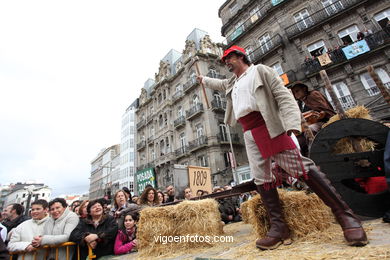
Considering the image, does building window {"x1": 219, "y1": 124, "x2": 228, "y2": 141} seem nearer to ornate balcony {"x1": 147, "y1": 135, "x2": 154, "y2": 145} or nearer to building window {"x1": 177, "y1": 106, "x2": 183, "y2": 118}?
building window {"x1": 177, "y1": 106, "x2": 183, "y2": 118}

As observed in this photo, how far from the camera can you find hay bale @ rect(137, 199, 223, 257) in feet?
9.82

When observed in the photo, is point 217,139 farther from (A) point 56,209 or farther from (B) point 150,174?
(A) point 56,209

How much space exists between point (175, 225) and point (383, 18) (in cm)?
1950

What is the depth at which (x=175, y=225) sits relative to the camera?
320 centimetres

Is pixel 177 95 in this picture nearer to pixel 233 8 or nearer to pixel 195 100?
pixel 195 100

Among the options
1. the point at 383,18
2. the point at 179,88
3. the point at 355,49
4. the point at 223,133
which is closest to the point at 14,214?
the point at 223,133

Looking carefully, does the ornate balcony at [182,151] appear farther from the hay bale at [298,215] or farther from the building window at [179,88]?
the hay bale at [298,215]

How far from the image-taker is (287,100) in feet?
6.67

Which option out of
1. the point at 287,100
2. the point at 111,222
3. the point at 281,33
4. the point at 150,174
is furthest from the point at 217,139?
the point at 287,100

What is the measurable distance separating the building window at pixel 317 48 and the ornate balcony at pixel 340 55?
4.02 feet

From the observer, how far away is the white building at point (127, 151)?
41844 mm

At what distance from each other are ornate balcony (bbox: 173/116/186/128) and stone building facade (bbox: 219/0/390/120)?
1138 centimetres

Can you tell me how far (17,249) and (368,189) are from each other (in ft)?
18.8

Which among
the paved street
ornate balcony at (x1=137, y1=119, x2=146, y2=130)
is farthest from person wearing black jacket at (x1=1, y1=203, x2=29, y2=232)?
ornate balcony at (x1=137, y1=119, x2=146, y2=130)
